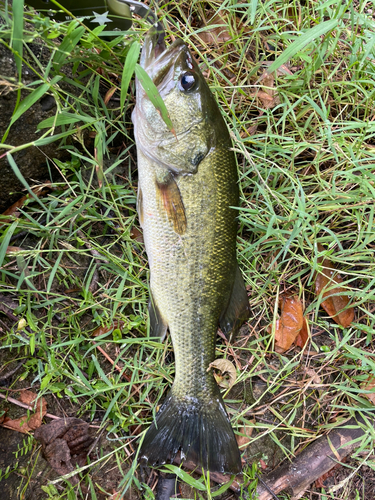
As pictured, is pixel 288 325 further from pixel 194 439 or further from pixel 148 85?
pixel 148 85

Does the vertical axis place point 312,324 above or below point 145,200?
below

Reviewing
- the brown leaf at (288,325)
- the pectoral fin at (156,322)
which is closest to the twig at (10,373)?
the pectoral fin at (156,322)

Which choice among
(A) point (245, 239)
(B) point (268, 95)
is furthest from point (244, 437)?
(B) point (268, 95)

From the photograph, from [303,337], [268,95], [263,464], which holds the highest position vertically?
[268,95]

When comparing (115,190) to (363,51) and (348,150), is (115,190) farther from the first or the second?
(363,51)

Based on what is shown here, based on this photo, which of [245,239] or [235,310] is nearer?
[235,310]

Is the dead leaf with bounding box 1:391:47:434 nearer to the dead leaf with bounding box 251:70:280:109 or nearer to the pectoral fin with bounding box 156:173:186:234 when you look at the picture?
the pectoral fin with bounding box 156:173:186:234

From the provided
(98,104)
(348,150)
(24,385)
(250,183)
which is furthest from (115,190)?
(348,150)
